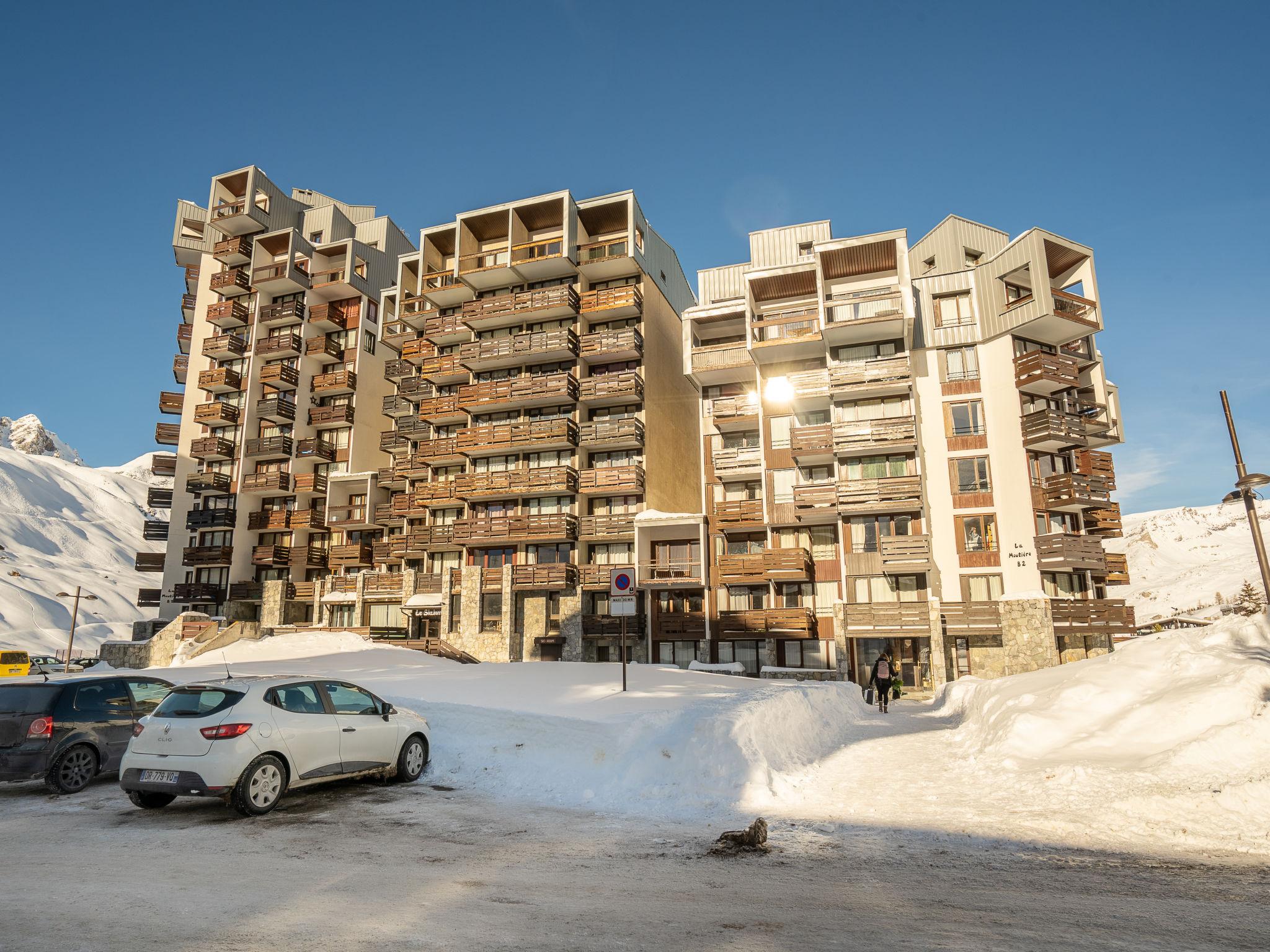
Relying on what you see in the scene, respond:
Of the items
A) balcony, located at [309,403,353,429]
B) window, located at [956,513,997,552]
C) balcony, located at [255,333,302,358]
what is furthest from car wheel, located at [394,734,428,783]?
balcony, located at [255,333,302,358]

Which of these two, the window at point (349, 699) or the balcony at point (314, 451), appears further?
the balcony at point (314, 451)

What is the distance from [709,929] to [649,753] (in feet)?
22.0

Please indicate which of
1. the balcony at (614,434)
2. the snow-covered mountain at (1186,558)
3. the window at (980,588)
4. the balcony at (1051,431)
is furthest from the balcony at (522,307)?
the snow-covered mountain at (1186,558)

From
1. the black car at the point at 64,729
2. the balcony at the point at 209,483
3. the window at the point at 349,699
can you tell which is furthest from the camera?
the balcony at the point at 209,483

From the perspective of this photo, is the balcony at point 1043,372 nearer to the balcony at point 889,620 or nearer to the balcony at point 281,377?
the balcony at point 889,620

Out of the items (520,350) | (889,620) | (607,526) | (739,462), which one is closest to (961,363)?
(739,462)

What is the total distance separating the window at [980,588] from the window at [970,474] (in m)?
4.59

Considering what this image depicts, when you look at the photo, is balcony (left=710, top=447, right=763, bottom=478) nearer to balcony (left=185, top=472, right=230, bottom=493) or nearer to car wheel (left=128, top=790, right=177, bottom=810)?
car wheel (left=128, top=790, right=177, bottom=810)

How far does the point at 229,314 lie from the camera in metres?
59.5

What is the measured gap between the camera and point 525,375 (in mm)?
46594

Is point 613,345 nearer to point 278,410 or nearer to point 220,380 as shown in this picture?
point 278,410

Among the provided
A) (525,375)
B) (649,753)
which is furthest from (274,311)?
(649,753)

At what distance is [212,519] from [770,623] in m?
41.7

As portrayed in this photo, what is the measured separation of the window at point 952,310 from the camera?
4266 cm
